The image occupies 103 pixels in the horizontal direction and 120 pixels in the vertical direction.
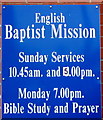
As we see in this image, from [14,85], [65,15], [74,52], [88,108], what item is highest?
[65,15]

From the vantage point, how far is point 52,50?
245 centimetres

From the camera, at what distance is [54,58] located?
2443mm

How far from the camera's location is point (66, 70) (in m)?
2.44

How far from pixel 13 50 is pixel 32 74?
0.25 meters

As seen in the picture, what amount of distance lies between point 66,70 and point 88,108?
36cm

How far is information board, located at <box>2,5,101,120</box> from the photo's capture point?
8.02 feet

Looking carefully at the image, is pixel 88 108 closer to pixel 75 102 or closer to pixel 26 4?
pixel 75 102

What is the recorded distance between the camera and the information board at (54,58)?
244cm

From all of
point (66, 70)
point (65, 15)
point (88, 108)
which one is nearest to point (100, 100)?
point (88, 108)

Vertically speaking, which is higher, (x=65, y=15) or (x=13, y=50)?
(x=65, y=15)

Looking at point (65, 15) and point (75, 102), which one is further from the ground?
point (65, 15)

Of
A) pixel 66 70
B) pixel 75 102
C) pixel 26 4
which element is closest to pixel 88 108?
pixel 75 102

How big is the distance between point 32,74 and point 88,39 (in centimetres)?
53

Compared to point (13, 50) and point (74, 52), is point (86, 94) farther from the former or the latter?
point (13, 50)
